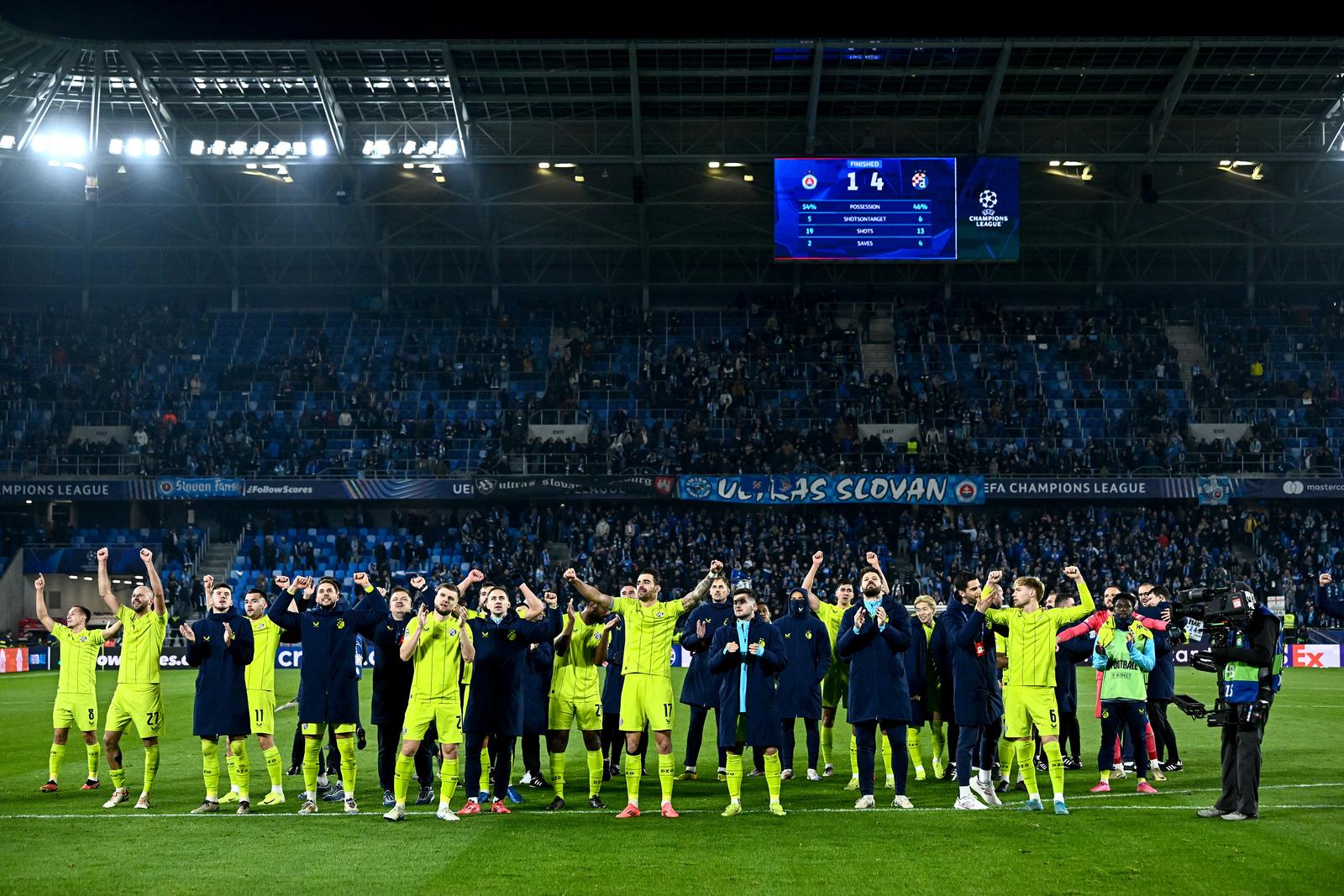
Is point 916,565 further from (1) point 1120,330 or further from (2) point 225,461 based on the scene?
(2) point 225,461

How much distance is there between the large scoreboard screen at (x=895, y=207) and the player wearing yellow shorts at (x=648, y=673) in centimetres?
2932

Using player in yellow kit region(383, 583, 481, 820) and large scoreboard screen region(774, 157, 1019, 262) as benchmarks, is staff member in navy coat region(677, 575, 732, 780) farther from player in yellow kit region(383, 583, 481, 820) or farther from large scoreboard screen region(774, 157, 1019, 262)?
large scoreboard screen region(774, 157, 1019, 262)

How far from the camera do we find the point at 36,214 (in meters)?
51.3

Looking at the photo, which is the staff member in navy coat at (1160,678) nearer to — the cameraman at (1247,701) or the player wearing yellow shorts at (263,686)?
the cameraman at (1247,701)

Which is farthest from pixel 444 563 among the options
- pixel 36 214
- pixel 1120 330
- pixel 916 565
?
pixel 1120 330

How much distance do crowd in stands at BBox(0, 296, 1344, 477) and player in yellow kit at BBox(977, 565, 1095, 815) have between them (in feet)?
102

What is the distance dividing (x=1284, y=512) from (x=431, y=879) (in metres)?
42.6

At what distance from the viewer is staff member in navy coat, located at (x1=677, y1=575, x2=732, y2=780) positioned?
14539mm

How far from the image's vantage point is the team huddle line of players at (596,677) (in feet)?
46.0

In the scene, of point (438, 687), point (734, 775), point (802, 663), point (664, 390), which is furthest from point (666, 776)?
point (664, 390)

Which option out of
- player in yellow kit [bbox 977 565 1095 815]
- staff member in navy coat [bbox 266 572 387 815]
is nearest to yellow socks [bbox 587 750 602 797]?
staff member in navy coat [bbox 266 572 387 815]

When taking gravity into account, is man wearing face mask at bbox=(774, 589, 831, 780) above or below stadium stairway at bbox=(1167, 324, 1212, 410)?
below

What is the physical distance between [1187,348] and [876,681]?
4130 cm

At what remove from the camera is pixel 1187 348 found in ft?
169
